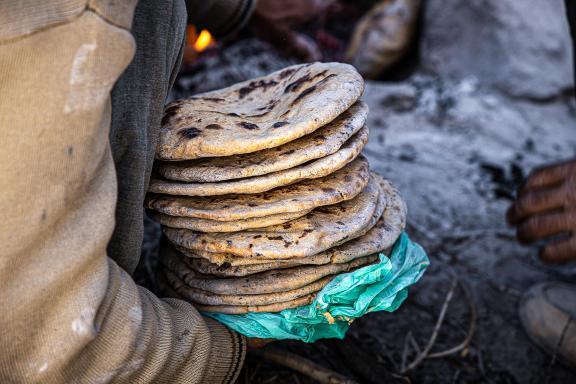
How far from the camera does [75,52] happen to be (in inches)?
45.0

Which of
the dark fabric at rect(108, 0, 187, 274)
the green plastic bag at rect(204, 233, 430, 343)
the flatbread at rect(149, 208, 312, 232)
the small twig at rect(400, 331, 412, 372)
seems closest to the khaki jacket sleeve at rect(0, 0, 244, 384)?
the dark fabric at rect(108, 0, 187, 274)

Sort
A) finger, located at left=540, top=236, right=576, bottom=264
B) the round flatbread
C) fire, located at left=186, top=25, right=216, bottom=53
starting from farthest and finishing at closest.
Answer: fire, located at left=186, top=25, right=216, bottom=53, finger, located at left=540, top=236, right=576, bottom=264, the round flatbread

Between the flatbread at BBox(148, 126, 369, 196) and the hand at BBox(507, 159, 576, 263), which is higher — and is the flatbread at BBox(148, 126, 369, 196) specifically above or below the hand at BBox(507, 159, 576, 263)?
above

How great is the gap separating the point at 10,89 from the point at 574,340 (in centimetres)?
239

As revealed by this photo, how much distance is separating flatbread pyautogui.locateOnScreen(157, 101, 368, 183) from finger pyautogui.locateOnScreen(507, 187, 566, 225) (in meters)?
0.74

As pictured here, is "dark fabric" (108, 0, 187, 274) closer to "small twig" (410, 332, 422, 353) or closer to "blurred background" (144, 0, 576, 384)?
"blurred background" (144, 0, 576, 384)

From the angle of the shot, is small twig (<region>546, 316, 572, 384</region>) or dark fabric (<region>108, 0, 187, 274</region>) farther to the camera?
small twig (<region>546, 316, 572, 384</region>)

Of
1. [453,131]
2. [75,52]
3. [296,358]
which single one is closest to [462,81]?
[453,131]

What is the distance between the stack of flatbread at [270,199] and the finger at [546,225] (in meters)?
0.53

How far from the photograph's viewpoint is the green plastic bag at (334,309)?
1564mm

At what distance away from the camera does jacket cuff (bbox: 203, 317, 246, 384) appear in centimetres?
160

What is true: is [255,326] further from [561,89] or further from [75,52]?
[561,89]

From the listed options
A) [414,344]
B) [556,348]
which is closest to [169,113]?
[414,344]

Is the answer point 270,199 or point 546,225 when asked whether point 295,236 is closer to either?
point 270,199
